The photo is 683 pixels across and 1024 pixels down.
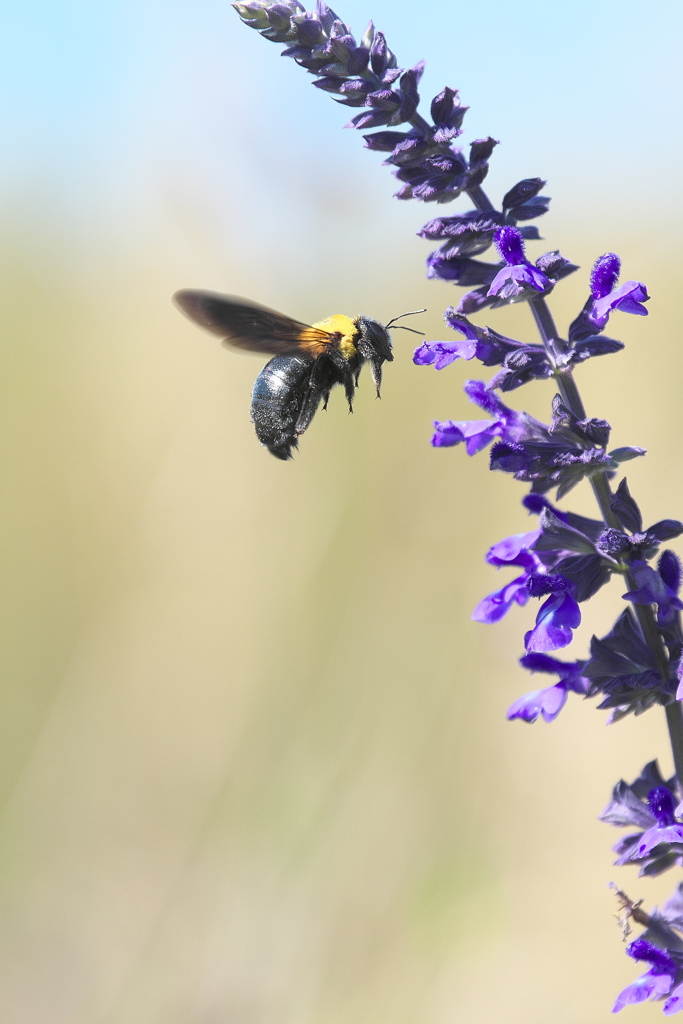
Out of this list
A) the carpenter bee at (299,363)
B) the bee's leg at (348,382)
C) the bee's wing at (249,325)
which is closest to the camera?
the bee's wing at (249,325)

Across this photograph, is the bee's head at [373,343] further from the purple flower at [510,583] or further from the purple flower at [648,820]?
the purple flower at [648,820]

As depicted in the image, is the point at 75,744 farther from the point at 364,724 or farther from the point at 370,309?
the point at 370,309

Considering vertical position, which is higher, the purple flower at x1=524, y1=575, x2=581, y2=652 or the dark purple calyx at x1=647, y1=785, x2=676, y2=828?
the purple flower at x1=524, y1=575, x2=581, y2=652

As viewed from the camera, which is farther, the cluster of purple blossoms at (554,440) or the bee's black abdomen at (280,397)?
the bee's black abdomen at (280,397)

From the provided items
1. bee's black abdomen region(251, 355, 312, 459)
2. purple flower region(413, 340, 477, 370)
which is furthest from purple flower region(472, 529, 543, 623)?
bee's black abdomen region(251, 355, 312, 459)

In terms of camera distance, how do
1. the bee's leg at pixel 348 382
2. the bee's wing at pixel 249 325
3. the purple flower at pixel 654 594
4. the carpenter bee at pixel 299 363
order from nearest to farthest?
1. the purple flower at pixel 654 594
2. the bee's wing at pixel 249 325
3. the carpenter bee at pixel 299 363
4. the bee's leg at pixel 348 382

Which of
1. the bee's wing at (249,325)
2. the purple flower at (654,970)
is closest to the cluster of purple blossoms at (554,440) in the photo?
the purple flower at (654,970)

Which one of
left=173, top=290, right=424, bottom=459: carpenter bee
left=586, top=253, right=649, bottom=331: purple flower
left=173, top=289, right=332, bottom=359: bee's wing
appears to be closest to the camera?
left=586, top=253, right=649, bottom=331: purple flower

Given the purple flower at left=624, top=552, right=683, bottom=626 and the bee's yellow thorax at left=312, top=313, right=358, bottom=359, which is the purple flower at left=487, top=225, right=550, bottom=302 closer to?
the purple flower at left=624, top=552, right=683, bottom=626
